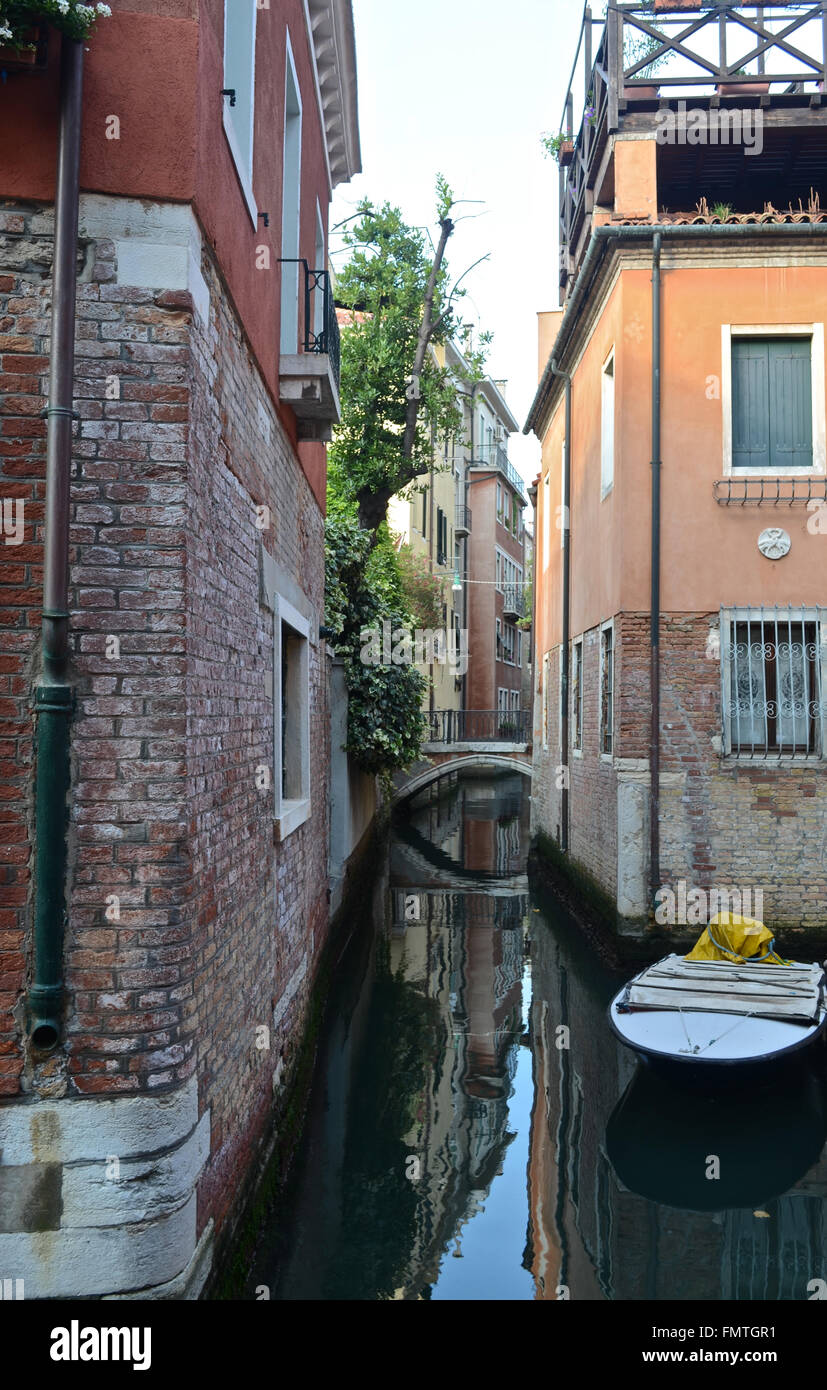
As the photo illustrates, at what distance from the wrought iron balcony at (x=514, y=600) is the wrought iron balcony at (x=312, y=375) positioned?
3526 centimetres

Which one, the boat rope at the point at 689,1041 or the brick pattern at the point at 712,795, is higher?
the brick pattern at the point at 712,795

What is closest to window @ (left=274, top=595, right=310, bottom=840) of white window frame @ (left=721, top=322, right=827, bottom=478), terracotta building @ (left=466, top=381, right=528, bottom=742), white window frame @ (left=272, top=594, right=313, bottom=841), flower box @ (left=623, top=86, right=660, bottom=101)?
white window frame @ (left=272, top=594, right=313, bottom=841)

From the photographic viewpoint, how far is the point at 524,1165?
636cm

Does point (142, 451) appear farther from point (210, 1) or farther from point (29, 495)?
point (210, 1)

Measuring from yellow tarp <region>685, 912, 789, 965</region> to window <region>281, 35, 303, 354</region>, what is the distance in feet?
17.8

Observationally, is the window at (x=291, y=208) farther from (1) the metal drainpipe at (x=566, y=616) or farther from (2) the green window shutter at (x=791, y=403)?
(1) the metal drainpipe at (x=566, y=616)

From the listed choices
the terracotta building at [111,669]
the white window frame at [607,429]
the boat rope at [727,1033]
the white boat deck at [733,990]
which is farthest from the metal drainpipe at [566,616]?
the terracotta building at [111,669]

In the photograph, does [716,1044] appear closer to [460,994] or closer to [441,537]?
[460,994]

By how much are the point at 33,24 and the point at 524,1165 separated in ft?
19.4

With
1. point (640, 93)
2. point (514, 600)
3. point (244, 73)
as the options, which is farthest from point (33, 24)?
point (514, 600)

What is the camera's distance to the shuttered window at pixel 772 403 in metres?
10.4

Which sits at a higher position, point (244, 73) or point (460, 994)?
point (244, 73)

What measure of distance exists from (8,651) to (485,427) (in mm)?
41990
